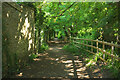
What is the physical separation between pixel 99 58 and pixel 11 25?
5.05m

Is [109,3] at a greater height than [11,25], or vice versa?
[109,3]

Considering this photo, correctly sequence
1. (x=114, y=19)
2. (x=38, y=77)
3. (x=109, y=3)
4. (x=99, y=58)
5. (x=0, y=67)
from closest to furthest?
(x=0, y=67), (x=38, y=77), (x=114, y=19), (x=109, y=3), (x=99, y=58)

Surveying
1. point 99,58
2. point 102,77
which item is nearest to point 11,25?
point 102,77

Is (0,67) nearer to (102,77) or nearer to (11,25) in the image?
(11,25)

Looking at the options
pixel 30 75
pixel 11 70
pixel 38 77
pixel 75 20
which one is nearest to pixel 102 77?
pixel 38 77

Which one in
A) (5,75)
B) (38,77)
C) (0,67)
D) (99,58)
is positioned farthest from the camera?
(99,58)

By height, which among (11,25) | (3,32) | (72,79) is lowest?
(72,79)

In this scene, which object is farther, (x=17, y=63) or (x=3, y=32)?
(x=17, y=63)

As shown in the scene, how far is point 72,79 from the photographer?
472cm

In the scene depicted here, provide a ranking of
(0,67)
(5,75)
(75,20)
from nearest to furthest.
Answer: (0,67)
(5,75)
(75,20)

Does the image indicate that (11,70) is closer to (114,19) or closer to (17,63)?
(17,63)

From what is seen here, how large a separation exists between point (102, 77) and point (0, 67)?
3.63 metres

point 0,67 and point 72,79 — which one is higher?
point 0,67

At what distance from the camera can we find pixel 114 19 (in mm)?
5559
